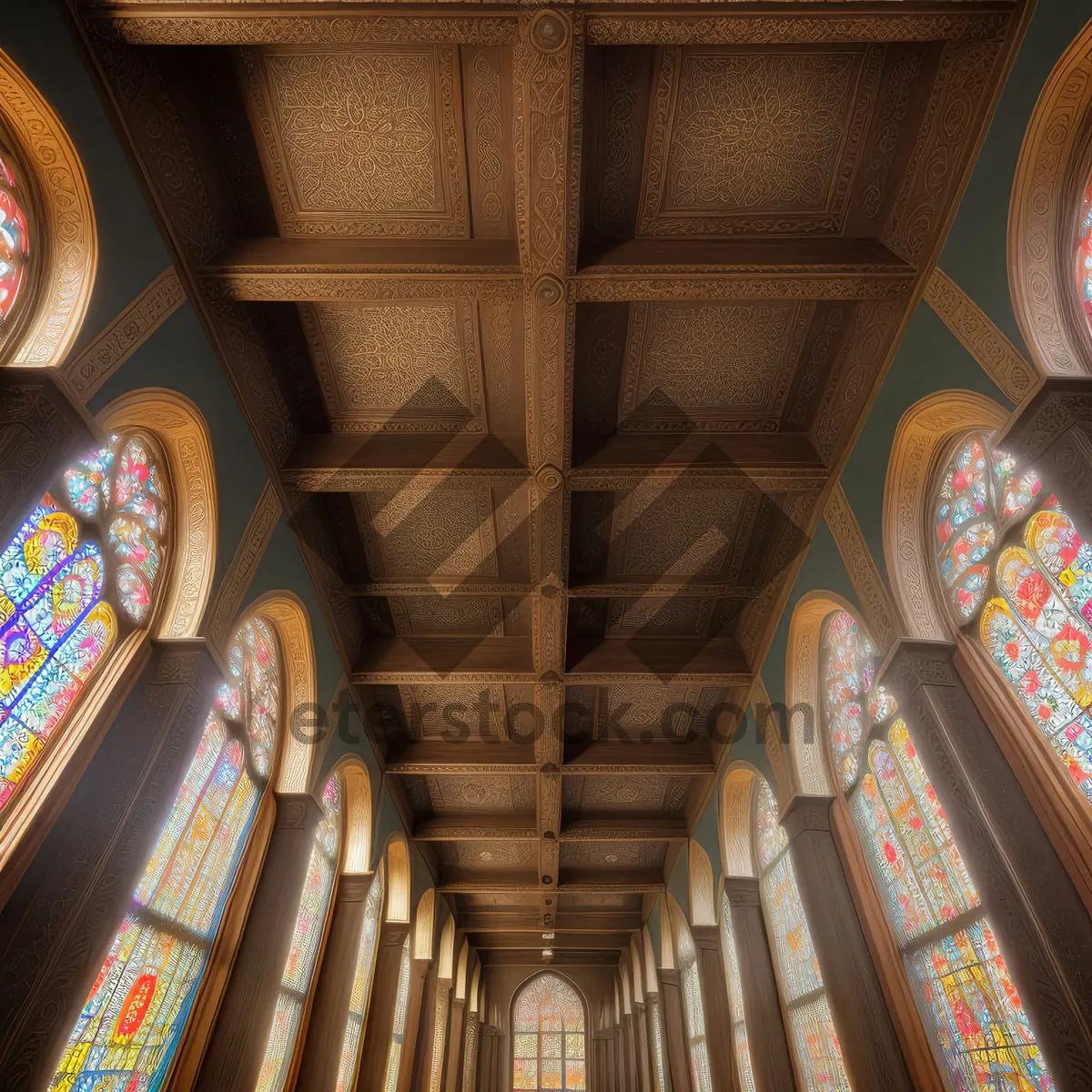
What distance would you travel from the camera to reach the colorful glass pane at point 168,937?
3.89 meters

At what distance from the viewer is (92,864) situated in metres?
3.32

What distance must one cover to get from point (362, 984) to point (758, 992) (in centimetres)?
525

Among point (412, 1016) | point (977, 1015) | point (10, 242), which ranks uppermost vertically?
point (10, 242)

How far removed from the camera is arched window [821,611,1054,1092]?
3.83 meters

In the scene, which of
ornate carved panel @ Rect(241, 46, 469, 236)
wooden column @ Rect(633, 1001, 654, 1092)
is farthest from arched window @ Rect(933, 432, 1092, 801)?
wooden column @ Rect(633, 1001, 654, 1092)

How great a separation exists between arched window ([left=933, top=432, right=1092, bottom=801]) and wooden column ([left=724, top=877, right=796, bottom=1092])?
557 cm

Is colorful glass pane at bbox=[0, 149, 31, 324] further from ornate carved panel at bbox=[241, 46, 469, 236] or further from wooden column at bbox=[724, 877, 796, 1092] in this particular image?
wooden column at bbox=[724, 877, 796, 1092]

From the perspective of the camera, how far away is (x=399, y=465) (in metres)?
5.37

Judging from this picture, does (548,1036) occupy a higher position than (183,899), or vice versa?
(548,1036)

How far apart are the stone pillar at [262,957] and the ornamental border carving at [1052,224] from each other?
6388 mm

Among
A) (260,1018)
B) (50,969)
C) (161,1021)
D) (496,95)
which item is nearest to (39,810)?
(50,969)

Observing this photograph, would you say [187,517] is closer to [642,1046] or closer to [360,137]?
[360,137]

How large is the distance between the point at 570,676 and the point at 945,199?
5.30 m

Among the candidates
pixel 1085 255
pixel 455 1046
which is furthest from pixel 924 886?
pixel 455 1046
